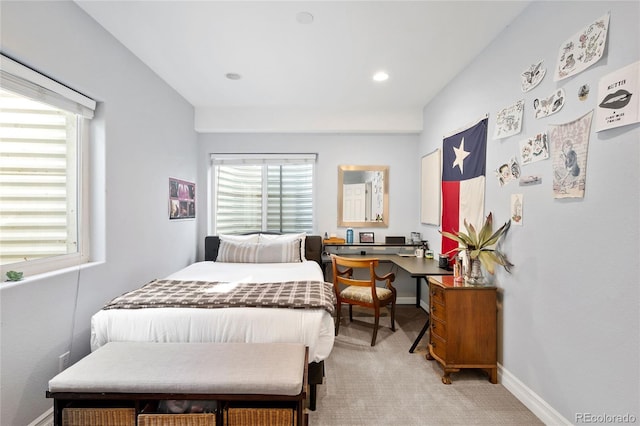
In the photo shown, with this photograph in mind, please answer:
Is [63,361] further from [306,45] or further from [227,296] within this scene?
[306,45]

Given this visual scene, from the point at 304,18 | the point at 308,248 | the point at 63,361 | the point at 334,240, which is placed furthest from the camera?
the point at 334,240

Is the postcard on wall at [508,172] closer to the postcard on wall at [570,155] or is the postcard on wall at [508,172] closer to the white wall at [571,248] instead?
the white wall at [571,248]

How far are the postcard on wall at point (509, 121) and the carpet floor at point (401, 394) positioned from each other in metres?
1.95

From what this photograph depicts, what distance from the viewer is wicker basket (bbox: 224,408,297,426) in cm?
155

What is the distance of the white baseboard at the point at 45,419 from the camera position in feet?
5.90

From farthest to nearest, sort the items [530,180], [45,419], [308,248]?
[308,248] < [530,180] < [45,419]

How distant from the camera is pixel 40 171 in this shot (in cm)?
202

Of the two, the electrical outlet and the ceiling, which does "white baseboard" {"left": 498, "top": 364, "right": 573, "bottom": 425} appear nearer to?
the ceiling

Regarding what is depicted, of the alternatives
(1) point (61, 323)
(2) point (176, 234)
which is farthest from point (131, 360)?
(2) point (176, 234)

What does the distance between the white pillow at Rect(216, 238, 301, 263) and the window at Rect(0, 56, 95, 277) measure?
1633mm

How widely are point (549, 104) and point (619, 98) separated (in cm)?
48

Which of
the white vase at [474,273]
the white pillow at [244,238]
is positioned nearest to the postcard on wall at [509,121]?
the white vase at [474,273]

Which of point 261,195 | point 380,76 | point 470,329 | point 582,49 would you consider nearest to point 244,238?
point 261,195

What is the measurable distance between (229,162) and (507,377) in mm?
4112
